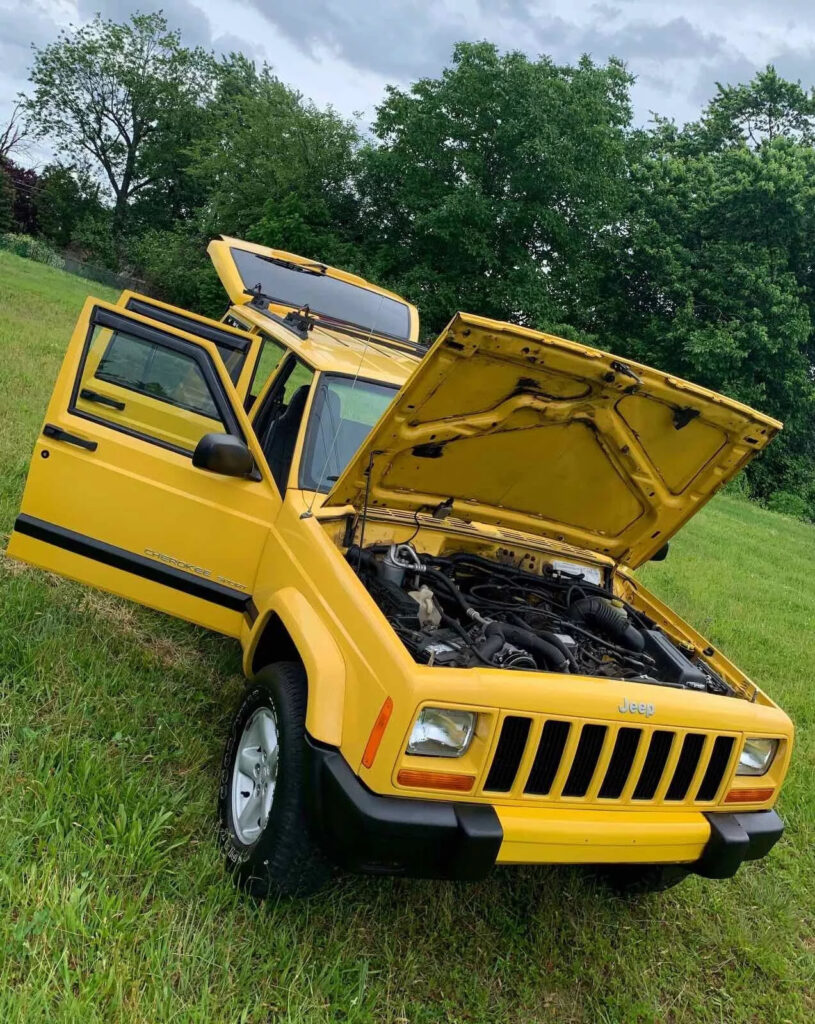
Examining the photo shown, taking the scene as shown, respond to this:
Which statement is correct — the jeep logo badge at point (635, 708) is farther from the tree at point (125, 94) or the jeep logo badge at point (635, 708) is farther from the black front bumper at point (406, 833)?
the tree at point (125, 94)

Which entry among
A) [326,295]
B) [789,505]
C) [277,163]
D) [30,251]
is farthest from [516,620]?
[30,251]

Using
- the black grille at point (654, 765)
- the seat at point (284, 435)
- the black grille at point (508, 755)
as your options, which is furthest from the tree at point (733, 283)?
the black grille at point (508, 755)

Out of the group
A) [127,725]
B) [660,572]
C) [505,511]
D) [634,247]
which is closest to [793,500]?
[634,247]

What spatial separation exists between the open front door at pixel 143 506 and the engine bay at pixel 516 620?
0.64m

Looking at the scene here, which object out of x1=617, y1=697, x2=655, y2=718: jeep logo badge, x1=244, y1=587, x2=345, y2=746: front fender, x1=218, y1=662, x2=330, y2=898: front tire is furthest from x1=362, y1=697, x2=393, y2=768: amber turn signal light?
x1=617, y1=697, x2=655, y2=718: jeep logo badge

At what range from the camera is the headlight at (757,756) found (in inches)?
107

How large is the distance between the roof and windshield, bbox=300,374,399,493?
69 millimetres

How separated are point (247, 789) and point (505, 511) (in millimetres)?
1767

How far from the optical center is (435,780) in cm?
221

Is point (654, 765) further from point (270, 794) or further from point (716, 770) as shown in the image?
point (270, 794)

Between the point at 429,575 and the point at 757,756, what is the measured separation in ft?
4.63

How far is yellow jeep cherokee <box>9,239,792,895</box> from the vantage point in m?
2.26

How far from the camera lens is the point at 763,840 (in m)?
2.68

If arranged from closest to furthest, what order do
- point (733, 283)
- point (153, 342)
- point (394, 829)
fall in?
point (394, 829)
point (153, 342)
point (733, 283)
